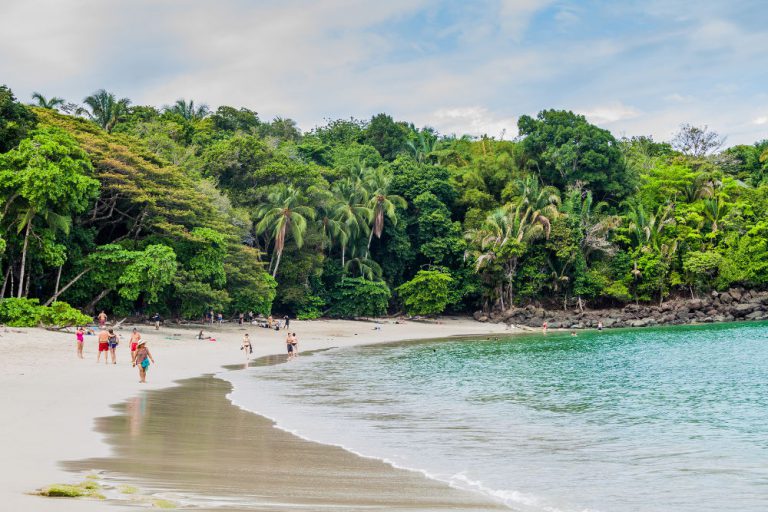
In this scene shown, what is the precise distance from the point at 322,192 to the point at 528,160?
2254cm

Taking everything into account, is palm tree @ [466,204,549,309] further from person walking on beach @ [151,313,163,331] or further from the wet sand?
the wet sand

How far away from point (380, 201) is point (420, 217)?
475cm

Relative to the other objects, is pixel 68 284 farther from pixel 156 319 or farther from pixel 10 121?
pixel 10 121

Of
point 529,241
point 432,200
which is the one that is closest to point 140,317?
point 432,200

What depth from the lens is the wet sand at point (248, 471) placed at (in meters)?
6.74

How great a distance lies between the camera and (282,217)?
5069 cm

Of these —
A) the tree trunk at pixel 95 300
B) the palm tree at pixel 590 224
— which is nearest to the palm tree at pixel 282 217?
the tree trunk at pixel 95 300

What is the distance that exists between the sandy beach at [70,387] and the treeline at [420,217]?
614cm

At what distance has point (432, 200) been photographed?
202 feet

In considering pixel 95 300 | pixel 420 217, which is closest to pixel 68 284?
pixel 95 300

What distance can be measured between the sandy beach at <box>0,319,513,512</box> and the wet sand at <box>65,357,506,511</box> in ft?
0.59

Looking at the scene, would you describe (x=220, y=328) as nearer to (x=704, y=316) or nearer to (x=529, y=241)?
(x=529, y=241)

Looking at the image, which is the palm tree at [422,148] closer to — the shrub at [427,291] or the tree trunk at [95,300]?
the shrub at [427,291]

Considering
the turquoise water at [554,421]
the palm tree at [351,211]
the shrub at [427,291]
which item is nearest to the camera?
the turquoise water at [554,421]
